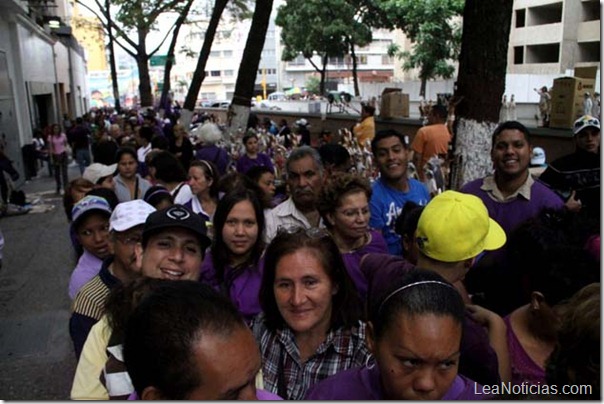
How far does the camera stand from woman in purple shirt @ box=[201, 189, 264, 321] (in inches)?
109

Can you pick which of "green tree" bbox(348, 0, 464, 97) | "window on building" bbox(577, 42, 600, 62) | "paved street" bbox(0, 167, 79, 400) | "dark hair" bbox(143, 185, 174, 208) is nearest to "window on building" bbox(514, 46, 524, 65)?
"window on building" bbox(577, 42, 600, 62)

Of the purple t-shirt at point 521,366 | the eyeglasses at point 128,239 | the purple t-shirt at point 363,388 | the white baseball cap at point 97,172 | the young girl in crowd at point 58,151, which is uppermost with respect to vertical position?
the eyeglasses at point 128,239

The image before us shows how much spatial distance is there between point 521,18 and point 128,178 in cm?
3596

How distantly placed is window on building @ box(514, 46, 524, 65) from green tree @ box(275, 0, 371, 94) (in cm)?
1060

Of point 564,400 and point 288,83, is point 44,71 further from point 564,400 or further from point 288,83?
point 288,83

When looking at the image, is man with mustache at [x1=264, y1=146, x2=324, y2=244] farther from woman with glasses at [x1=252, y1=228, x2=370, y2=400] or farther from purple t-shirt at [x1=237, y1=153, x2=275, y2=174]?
purple t-shirt at [x1=237, y1=153, x2=275, y2=174]

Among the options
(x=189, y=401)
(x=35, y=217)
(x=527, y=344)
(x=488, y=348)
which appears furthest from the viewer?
(x=35, y=217)

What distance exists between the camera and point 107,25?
2330 centimetres

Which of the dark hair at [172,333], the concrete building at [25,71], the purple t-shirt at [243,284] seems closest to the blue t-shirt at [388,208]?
the purple t-shirt at [243,284]

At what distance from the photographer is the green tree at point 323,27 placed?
32.0 m

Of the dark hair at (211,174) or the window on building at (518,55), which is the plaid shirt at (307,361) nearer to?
the dark hair at (211,174)

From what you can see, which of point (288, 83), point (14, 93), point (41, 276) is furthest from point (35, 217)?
point (288, 83)

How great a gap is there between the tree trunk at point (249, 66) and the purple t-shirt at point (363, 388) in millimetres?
7498

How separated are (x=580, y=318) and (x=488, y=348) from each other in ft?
1.39
